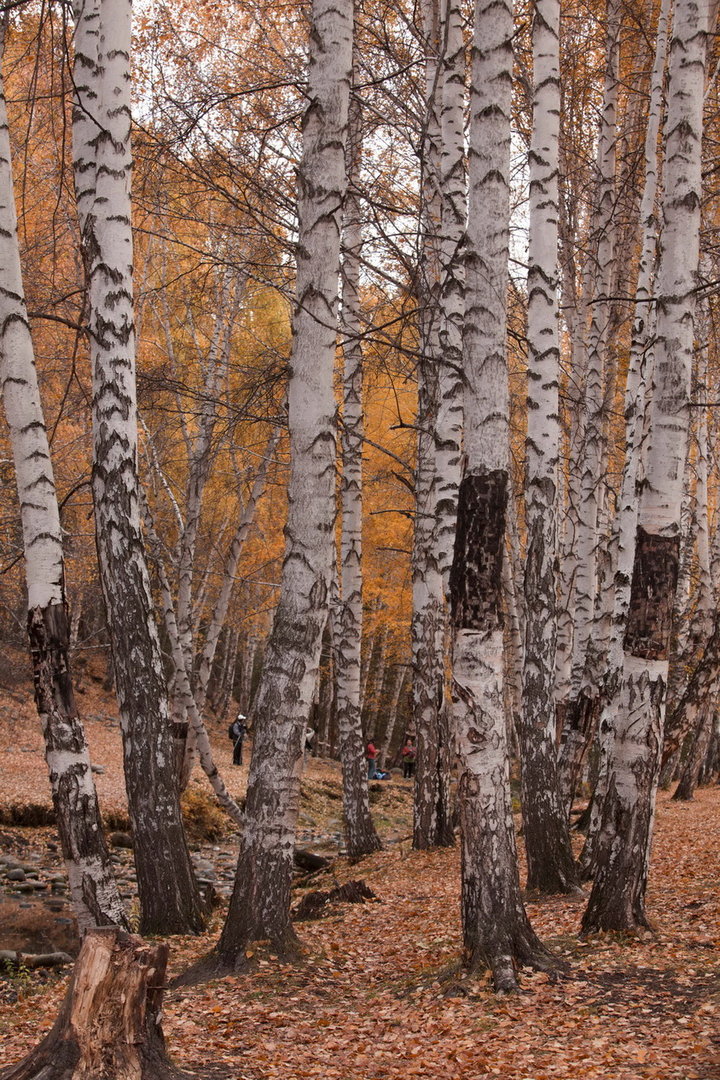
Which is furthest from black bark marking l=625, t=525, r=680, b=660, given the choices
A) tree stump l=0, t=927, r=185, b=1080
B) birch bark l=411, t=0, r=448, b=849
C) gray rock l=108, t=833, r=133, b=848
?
gray rock l=108, t=833, r=133, b=848

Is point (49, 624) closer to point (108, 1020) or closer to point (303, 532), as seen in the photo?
point (303, 532)

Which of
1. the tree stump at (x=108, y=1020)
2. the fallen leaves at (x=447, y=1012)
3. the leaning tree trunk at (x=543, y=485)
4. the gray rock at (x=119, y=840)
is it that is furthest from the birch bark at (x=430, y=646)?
the tree stump at (x=108, y=1020)

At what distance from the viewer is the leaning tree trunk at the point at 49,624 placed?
6199 mm

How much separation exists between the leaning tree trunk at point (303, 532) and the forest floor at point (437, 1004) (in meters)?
0.39

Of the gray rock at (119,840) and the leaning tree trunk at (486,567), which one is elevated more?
the leaning tree trunk at (486,567)

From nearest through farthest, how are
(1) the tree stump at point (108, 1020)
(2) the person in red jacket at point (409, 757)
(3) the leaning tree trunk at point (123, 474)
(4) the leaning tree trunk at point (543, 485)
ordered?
(1) the tree stump at point (108, 1020) → (3) the leaning tree trunk at point (123, 474) → (4) the leaning tree trunk at point (543, 485) → (2) the person in red jacket at point (409, 757)

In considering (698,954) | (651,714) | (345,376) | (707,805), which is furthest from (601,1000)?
(707,805)

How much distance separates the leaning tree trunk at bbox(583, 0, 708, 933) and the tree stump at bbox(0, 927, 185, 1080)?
9.86ft

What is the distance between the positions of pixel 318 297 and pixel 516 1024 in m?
4.27

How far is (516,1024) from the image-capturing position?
4.55 metres

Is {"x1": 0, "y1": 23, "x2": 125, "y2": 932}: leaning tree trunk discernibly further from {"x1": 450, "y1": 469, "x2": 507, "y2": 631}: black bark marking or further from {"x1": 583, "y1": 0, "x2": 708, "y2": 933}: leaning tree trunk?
{"x1": 583, "y1": 0, "x2": 708, "y2": 933}: leaning tree trunk

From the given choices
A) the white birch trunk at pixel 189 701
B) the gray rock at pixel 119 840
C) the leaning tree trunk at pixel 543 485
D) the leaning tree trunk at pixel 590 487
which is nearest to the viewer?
the leaning tree trunk at pixel 543 485

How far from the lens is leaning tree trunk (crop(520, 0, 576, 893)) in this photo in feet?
24.6

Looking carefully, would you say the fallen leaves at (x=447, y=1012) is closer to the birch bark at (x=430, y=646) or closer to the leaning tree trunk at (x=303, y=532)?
the leaning tree trunk at (x=303, y=532)
